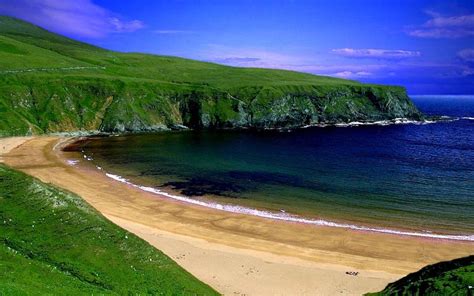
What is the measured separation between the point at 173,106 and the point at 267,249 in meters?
118

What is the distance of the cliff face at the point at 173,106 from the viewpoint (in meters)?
133

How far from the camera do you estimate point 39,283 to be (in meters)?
24.8

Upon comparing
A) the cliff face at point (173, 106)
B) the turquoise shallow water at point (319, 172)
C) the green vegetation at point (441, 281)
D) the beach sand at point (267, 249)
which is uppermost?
the cliff face at point (173, 106)

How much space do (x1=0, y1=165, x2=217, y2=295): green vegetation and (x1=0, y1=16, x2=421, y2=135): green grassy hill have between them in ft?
306

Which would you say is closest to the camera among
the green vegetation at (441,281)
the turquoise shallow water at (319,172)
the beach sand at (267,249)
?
the green vegetation at (441,281)

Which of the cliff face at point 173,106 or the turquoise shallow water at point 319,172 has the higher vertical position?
the cliff face at point 173,106

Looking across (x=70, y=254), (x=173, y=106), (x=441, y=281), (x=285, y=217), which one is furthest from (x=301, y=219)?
(x=173, y=106)

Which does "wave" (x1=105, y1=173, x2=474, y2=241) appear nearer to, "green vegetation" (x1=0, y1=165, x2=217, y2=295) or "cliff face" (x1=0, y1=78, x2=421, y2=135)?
"green vegetation" (x1=0, y1=165, x2=217, y2=295)

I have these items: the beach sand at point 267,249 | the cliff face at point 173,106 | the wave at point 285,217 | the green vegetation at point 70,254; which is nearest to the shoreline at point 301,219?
the wave at point 285,217

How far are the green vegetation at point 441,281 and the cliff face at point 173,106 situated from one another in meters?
121

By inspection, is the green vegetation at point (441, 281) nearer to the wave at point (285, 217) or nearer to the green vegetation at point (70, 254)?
the green vegetation at point (70, 254)

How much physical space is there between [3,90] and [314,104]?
117871 millimetres

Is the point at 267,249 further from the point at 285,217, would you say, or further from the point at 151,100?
the point at 151,100

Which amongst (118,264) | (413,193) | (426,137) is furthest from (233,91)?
(118,264)
